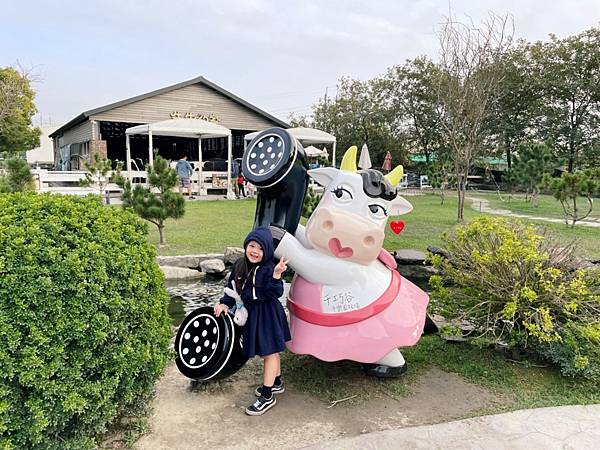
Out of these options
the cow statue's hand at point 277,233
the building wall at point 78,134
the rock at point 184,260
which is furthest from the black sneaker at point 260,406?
the building wall at point 78,134

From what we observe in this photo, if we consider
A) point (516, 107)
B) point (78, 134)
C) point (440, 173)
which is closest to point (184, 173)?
point (78, 134)

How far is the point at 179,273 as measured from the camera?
7.23m

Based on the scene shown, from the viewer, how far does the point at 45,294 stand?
6.72ft

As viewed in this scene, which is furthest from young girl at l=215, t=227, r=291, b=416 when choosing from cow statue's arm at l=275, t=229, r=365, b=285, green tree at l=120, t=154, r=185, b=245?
green tree at l=120, t=154, r=185, b=245

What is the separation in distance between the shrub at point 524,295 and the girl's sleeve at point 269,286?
167 centimetres

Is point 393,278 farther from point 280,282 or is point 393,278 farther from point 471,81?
point 471,81

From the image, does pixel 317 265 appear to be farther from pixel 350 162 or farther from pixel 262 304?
pixel 350 162

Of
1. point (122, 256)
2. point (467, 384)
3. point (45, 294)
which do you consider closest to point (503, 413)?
point (467, 384)

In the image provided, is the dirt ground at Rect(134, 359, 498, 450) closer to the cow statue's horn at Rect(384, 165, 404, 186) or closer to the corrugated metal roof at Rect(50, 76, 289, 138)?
the cow statue's horn at Rect(384, 165, 404, 186)

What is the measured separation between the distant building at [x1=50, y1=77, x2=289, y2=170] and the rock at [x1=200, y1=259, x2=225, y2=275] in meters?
11.7

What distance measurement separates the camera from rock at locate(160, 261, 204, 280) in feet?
23.4

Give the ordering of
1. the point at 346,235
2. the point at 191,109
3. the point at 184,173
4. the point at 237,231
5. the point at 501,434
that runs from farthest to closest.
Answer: the point at 191,109 < the point at 184,173 < the point at 237,231 < the point at 346,235 < the point at 501,434

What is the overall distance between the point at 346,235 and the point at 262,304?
0.71 metres

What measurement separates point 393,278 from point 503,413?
3.62 ft
